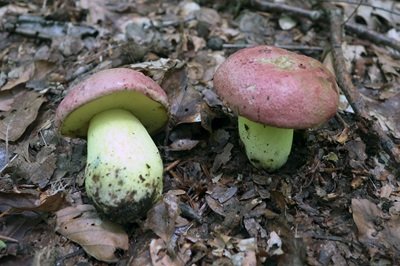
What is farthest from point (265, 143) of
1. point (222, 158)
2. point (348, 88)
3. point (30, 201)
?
point (30, 201)

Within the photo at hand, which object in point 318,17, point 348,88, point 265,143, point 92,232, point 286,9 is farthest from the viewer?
point 286,9

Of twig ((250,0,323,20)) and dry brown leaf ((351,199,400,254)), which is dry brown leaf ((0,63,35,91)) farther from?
dry brown leaf ((351,199,400,254))

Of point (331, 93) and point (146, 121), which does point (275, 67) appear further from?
point (146, 121)

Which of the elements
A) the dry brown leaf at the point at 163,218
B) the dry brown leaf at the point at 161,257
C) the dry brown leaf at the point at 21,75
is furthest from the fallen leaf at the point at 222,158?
the dry brown leaf at the point at 21,75

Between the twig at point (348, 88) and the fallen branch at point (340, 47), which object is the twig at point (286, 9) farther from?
the twig at point (348, 88)

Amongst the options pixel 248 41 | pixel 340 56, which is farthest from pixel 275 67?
pixel 248 41

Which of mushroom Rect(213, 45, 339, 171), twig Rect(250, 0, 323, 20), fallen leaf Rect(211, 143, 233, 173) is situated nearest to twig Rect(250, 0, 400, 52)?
twig Rect(250, 0, 323, 20)

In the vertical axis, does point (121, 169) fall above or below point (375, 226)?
above

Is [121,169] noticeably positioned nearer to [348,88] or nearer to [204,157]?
[204,157]
